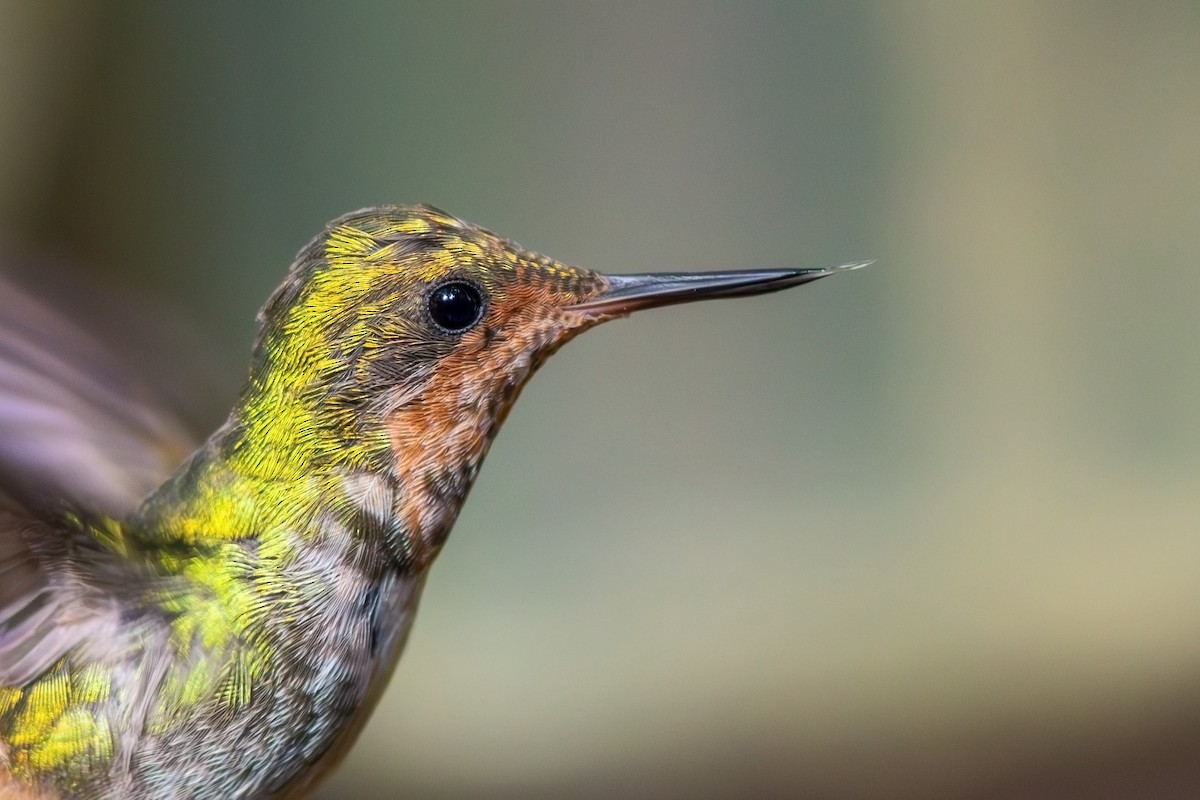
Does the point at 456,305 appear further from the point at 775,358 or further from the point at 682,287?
the point at 775,358

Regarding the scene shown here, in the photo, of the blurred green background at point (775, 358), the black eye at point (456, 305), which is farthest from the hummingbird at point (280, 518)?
the blurred green background at point (775, 358)

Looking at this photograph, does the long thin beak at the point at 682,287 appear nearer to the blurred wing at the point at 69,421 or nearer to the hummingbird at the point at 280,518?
the hummingbird at the point at 280,518

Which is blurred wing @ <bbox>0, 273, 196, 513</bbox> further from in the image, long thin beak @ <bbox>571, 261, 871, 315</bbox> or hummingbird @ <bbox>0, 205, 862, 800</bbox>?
long thin beak @ <bbox>571, 261, 871, 315</bbox>

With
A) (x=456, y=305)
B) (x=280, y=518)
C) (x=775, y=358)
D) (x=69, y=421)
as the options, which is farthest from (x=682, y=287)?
(x=775, y=358)

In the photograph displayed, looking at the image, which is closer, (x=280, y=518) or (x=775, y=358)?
(x=280, y=518)

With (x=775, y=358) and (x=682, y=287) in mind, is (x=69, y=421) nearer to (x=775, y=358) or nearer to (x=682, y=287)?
(x=682, y=287)
